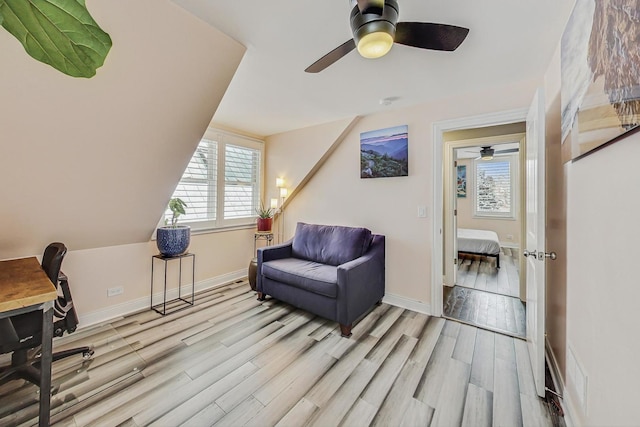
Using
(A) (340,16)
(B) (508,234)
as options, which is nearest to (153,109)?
(A) (340,16)

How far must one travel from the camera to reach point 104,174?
1.96 meters

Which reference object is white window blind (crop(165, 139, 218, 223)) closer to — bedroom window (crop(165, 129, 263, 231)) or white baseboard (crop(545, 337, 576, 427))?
bedroom window (crop(165, 129, 263, 231))

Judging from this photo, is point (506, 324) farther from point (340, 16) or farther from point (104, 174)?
point (104, 174)

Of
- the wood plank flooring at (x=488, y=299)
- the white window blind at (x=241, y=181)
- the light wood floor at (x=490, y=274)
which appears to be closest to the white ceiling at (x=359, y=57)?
the white window blind at (x=241, y=181)

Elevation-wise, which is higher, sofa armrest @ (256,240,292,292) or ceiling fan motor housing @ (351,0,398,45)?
ceiling fan motor housing @ (351,0,398,45)

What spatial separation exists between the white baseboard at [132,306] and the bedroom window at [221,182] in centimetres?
76

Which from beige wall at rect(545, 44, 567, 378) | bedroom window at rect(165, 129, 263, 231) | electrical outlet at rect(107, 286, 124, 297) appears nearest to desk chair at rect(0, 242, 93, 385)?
electrical outlet at rect(107, 286, 124, 297)

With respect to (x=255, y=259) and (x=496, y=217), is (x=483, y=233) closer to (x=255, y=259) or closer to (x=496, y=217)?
(x=496, y=217)

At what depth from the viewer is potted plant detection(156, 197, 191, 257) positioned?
2.71m

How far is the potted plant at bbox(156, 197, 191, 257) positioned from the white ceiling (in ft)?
4.11

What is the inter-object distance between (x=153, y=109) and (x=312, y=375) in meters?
2.19

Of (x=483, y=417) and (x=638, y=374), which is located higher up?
(x=638, y=374)

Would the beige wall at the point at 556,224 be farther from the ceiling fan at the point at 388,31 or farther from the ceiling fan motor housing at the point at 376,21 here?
the ceiling fan motor housing at the point at 376,21

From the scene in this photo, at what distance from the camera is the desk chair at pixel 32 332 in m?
1.43
